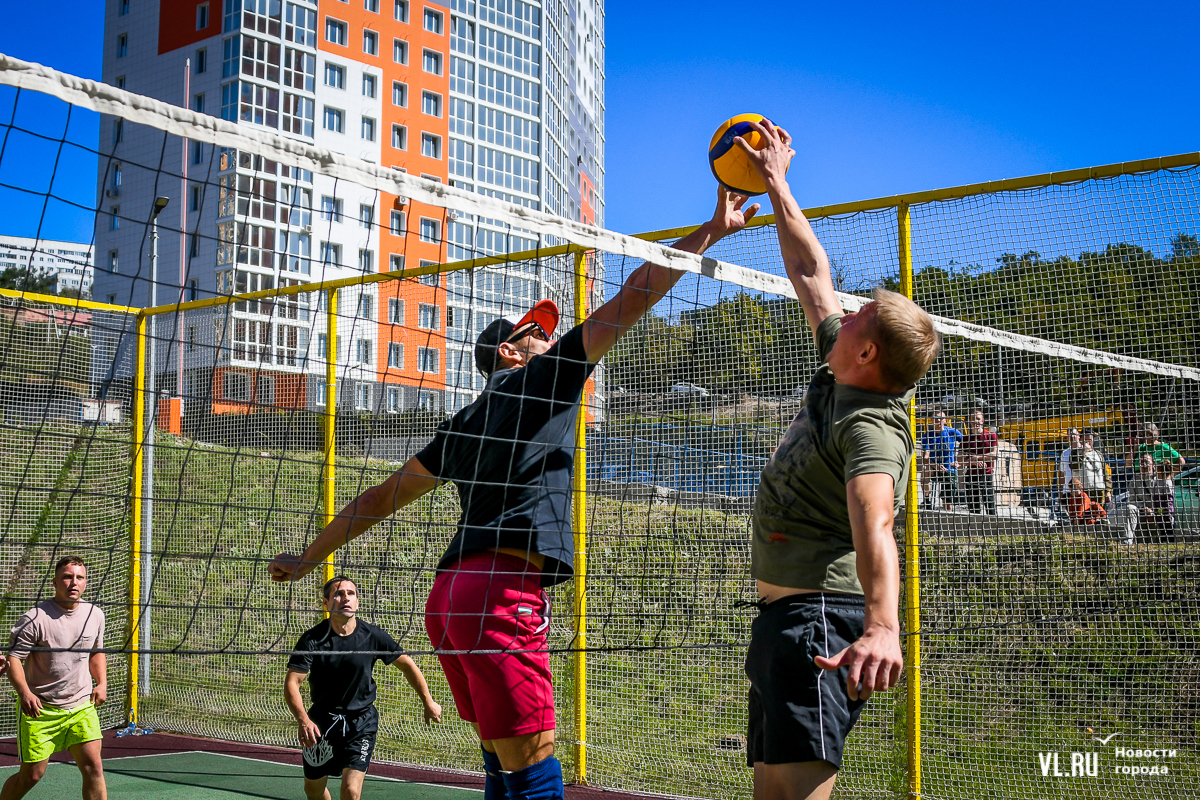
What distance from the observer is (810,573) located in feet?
7.42

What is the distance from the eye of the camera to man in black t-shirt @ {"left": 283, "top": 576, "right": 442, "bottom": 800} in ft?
15.3

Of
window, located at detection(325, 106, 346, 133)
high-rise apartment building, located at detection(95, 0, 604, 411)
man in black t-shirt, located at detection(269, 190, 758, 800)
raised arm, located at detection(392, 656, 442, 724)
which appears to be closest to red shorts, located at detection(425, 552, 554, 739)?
man in black t-shirt, located at detection(269, 190, 758, 800)

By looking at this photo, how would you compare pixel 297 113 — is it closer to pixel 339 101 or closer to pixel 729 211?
pixel 339 101

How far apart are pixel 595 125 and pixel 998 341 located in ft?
204

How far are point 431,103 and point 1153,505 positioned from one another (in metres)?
45.8

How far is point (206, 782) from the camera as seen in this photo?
587 centimetres

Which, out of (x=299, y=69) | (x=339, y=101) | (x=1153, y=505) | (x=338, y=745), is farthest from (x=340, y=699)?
(x=339, y=101)

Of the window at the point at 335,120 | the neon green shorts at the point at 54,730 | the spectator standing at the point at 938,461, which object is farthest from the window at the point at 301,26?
the spectator standing at the point at 938,461

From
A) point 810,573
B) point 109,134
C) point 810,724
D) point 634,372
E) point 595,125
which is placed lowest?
point 810,724

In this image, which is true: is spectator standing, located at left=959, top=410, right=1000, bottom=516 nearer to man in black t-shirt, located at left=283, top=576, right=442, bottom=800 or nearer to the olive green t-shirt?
the olive green t-shirt

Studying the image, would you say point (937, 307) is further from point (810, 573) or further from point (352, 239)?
point (352, 239)

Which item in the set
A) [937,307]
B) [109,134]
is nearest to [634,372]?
[937,307]

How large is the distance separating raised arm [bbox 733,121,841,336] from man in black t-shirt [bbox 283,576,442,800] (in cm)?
293

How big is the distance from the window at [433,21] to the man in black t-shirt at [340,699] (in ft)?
151
